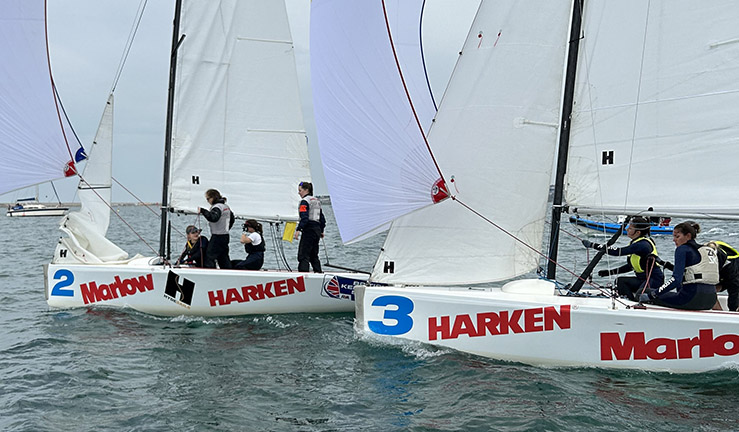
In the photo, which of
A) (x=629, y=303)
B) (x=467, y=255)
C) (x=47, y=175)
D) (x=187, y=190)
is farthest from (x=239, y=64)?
(x=629, y=303)

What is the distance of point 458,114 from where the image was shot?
23.9 ft

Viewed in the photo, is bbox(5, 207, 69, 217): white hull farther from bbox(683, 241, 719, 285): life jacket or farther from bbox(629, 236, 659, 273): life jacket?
bbox(683, 241, 719, 285): life jacket

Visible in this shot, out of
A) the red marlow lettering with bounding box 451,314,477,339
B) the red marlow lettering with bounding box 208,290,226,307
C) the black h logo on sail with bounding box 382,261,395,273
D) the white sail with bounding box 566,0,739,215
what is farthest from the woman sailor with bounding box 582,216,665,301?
the red marlow lettering with bounding box 208,290,226,307

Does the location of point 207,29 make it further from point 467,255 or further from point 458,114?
point 467,255

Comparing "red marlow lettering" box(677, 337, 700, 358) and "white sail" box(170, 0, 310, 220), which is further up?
"white sail" box(170, 0, 310, 220)

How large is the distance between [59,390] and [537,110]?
5361mm

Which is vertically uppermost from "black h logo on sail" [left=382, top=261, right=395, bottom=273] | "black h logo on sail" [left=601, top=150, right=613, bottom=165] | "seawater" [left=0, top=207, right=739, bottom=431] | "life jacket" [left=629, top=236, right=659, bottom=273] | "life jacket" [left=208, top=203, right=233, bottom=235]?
"black h logo on sail" [left=601, top=150, right=613, bottom=165]

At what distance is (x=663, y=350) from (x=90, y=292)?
7.25m

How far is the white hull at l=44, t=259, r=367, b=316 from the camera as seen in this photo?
29.4ft

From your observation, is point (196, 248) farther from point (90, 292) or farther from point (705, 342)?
point (705, 342)

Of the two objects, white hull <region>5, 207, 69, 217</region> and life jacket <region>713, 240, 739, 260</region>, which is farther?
white hull <region>5, 207, 69, 217</region>

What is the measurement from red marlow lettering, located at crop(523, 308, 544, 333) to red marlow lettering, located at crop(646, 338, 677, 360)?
0.95 m

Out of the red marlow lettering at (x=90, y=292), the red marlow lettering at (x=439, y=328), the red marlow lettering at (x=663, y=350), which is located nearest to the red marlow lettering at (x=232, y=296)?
the red marlow lettering at (x=90, y=292)

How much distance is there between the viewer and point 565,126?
718 cm
